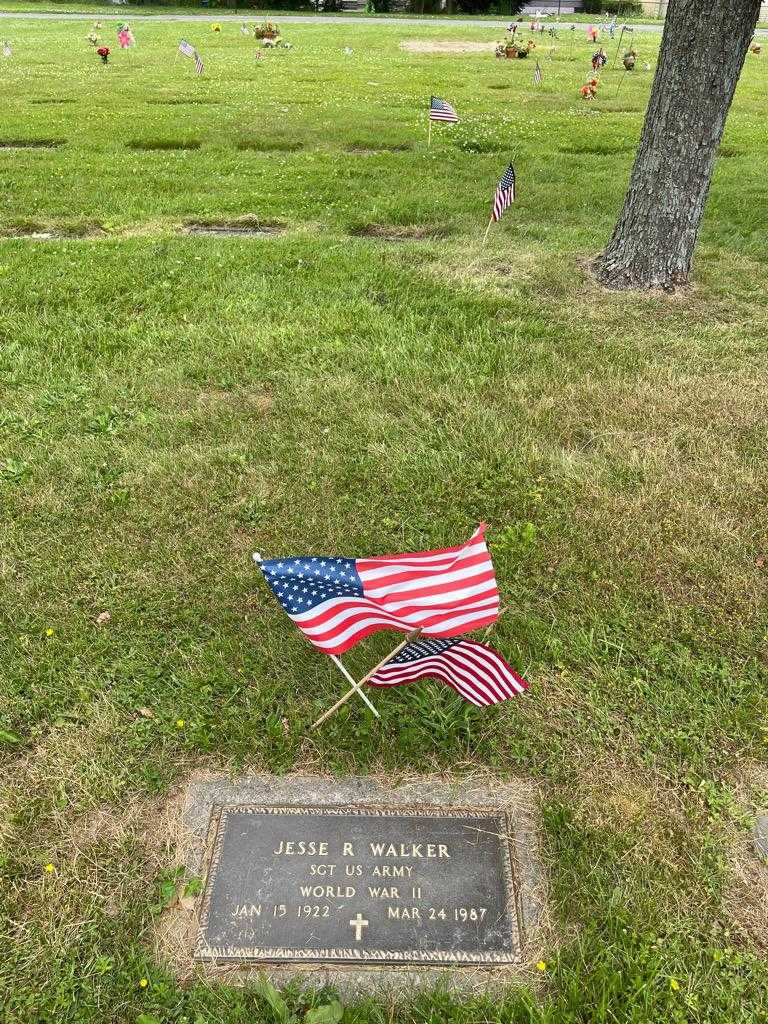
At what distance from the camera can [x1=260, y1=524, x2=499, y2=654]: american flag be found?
106 inches

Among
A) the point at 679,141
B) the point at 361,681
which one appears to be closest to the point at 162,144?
the point at 679,141

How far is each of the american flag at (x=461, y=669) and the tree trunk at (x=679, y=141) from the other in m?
5.39

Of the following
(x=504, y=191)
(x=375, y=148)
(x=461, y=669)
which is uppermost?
(x=504, y=191)

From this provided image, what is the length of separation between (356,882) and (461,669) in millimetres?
874

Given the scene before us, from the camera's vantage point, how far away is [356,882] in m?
2.62

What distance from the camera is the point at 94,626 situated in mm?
3672

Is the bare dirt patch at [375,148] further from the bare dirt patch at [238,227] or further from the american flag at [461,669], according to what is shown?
the american flag at [461,669]

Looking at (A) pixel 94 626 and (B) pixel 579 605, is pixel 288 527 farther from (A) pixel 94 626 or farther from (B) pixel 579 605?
(B) pixel 579 605

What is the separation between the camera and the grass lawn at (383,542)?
2.58 metres

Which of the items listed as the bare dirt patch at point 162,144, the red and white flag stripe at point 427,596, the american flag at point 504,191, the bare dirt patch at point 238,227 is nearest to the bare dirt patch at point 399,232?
the bare dirt patch at point 238,227

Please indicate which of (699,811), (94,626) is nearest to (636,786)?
(699,811)

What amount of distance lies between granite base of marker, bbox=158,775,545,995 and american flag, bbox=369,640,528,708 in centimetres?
47

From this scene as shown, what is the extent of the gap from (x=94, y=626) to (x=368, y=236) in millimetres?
6371

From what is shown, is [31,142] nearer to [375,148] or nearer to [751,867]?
[375,148]
